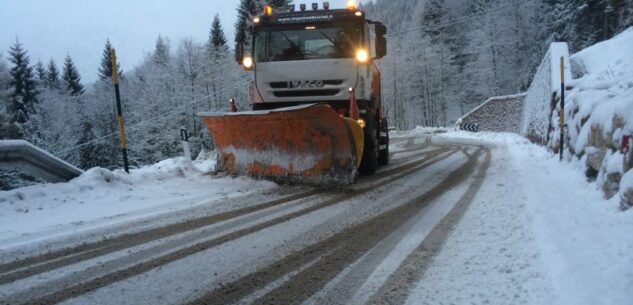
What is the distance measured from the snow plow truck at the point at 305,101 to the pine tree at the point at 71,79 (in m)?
51.6

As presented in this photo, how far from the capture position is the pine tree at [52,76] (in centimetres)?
5609

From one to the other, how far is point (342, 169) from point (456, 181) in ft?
6.10

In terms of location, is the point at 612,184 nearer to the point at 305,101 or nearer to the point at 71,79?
the point at 305,101

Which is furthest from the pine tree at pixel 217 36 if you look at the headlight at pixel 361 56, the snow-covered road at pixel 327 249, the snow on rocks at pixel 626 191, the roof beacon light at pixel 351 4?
the snow on rocks at pixel 626 191

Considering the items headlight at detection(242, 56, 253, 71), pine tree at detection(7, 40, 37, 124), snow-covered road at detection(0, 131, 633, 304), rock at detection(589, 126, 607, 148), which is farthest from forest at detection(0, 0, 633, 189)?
rock at detection(589, 126, 607, 148)

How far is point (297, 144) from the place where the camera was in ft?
22.9

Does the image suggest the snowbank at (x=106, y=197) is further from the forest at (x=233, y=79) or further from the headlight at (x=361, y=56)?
the forest at (x=233, y=79)

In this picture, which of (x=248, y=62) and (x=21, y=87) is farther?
(x=21, y=87)

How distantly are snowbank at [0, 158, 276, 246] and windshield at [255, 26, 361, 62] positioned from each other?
218 centimetres

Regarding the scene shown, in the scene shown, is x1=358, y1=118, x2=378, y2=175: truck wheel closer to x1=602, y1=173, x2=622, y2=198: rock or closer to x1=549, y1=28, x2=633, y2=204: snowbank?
x1=549, y1=28, x2=633, y2=204: snowbank

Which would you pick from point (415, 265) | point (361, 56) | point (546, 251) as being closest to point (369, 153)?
point (361, 56)

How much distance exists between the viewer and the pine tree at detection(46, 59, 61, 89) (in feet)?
184

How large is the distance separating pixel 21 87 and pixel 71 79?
15876 millimetres

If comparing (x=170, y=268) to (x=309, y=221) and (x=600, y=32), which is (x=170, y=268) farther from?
(x=600, y=32)
